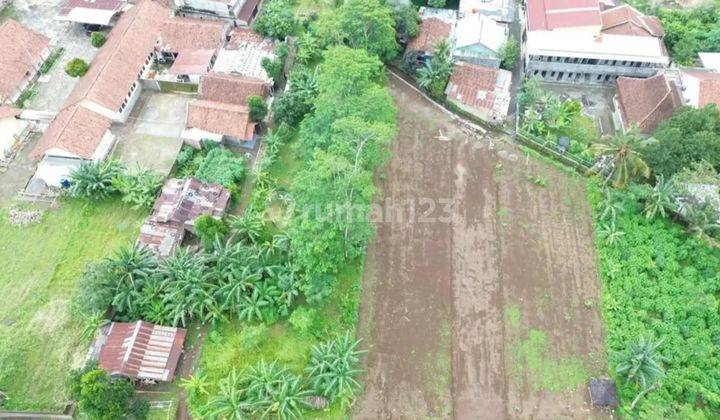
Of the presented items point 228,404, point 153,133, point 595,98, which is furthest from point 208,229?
point 595,98

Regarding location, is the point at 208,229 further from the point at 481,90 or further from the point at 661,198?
the point at 661,198

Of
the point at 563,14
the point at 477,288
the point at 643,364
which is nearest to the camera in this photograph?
the point at 643,364

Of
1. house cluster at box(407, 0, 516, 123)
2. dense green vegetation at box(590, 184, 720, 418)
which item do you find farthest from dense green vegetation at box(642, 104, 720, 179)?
house cluster at box(407, 0, 516, 123)

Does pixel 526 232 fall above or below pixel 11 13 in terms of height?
below

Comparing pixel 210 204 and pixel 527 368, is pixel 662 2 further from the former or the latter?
pixel 210 204

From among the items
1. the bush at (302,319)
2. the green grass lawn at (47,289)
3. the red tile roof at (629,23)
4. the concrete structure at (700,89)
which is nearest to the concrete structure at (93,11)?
the green grass lawn at (47,289)

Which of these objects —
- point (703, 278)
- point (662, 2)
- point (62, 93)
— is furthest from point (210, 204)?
point (662, 2)

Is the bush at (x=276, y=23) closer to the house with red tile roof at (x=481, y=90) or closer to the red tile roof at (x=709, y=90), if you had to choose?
the house with red tile roof at (x=481, y=90)
